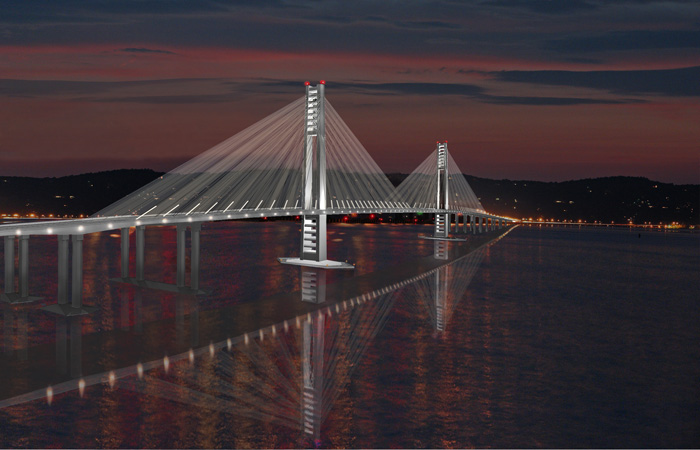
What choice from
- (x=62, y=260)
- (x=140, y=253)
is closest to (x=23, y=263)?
(x=62, y=260)

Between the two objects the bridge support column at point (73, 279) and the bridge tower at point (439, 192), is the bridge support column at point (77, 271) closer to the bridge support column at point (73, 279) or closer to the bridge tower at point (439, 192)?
the bridge support column at point (73, 279)

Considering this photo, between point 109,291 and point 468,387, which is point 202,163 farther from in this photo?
point 468,387

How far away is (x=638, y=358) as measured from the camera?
1877 cm

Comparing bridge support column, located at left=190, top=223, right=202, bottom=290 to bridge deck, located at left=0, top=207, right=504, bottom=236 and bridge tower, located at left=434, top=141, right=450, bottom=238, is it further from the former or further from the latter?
bridge tower, located at left=434, top=141, right=450, bottom=238

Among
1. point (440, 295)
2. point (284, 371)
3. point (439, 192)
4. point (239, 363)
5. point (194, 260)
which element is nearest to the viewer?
point (284, 371)

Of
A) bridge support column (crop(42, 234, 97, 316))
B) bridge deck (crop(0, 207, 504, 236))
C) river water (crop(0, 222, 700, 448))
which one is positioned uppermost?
bridge deck (crop(0, 207, 504, 236))

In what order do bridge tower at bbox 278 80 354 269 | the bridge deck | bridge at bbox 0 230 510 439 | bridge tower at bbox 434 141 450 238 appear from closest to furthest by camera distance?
bridge at bbox 0 230 510 439, the bridge deck, bridge tower at bbox 278 80 354 269, bridge tower at bbox 434 141 450 238

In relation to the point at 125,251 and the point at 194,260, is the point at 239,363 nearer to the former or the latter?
the point at 194,260

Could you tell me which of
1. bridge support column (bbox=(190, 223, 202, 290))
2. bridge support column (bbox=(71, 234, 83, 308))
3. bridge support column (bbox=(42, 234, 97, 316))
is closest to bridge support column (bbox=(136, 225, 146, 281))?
bridge support column (bbox=(190, 223, 202, 290))

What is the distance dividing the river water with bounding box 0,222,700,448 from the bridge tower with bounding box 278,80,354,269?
11580 mm

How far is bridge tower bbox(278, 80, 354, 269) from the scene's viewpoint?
43500mm

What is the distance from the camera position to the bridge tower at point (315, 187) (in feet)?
A: 143

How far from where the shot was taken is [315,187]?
146ft

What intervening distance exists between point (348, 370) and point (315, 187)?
29240mm
